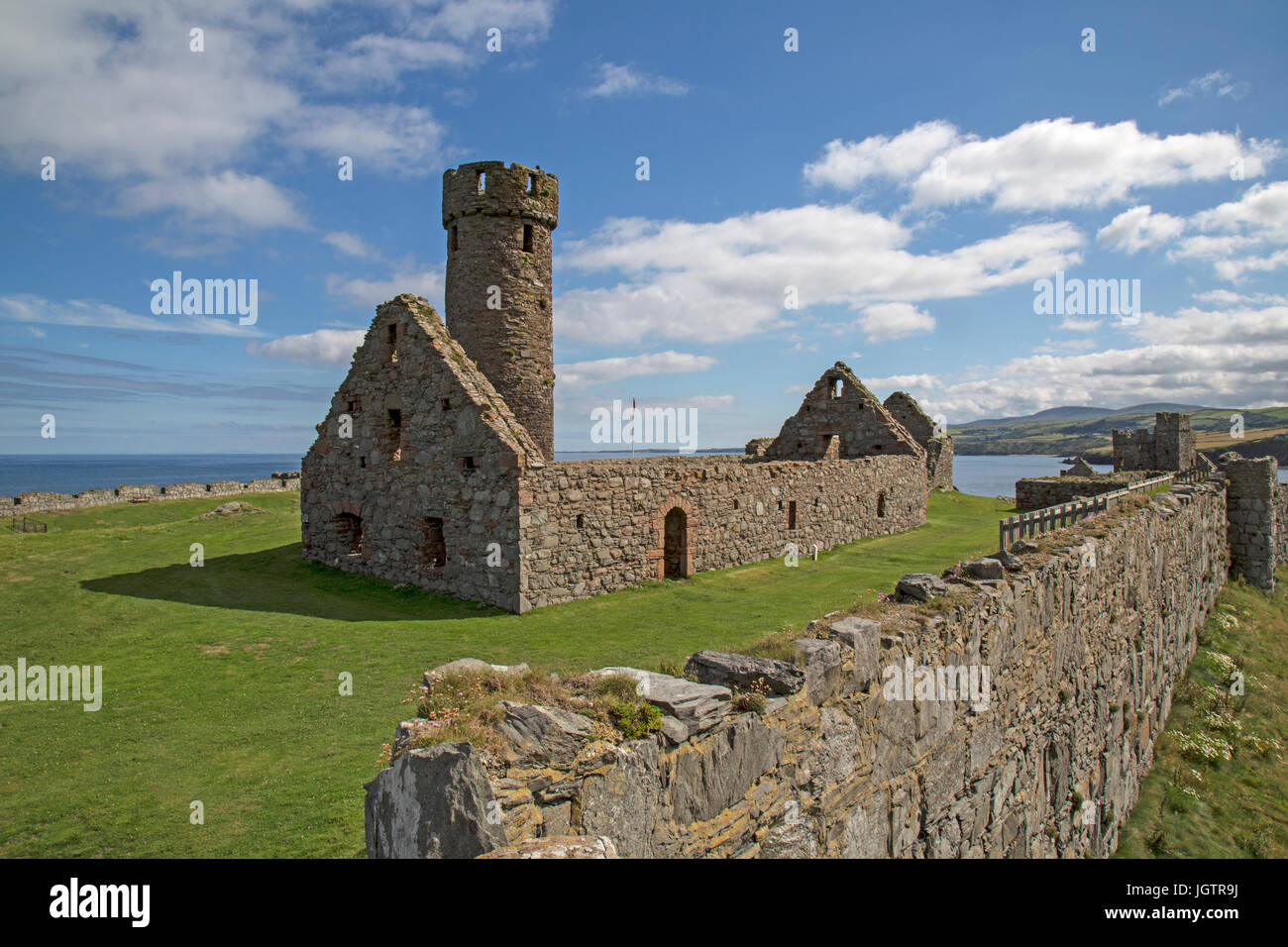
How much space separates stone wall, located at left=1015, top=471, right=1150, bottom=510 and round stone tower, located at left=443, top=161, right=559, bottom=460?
1791 cm

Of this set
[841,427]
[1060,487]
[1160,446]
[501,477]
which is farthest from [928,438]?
[501,477]

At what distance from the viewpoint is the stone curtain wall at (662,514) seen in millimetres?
14484

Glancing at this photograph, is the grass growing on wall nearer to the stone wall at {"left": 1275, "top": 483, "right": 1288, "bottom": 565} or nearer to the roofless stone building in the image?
the roofless stone building

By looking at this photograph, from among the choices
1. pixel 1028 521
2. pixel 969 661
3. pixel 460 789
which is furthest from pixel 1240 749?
pixel 460 789

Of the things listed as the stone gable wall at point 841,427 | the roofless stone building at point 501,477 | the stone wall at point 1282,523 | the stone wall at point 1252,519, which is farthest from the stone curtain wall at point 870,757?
the stone wall at point 1282,523

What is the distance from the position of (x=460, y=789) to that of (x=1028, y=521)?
11527 millimetres

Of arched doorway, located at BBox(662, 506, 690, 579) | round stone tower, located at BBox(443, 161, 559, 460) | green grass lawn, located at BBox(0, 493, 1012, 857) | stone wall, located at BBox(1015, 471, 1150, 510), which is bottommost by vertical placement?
green grass lawn, located at BBox(0, 493, 1012, 857)

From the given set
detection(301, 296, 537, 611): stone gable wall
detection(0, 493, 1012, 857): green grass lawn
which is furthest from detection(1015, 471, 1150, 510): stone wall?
detection(301, 296, 537, 611): stone gable wall

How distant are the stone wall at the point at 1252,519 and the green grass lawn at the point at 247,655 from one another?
9.56m

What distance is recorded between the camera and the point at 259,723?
8.41 metres

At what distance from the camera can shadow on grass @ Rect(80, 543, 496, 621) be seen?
46.8 ft

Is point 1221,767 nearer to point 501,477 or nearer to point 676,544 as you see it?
point 676,544

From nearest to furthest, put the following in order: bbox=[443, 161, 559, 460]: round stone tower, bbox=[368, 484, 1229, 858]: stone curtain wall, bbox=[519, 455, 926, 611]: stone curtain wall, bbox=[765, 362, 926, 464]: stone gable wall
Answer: bbox=[368, 484, 1229, 858]: stone curtain wall
bbox=[519, 455, 926, 611]: stone curtain wall
bbox=[443, 161, 559, 460]: round stone tower
bbox=[765, 362, 926, 464]: stone gable wall

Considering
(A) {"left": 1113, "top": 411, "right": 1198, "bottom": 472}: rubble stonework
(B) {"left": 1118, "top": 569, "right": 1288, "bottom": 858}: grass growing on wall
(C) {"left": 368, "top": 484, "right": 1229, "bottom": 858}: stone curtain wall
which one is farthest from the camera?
(A) {"left": 1113, "top": 411, "right": 1198, "bottom": 472}: rubble stonework
